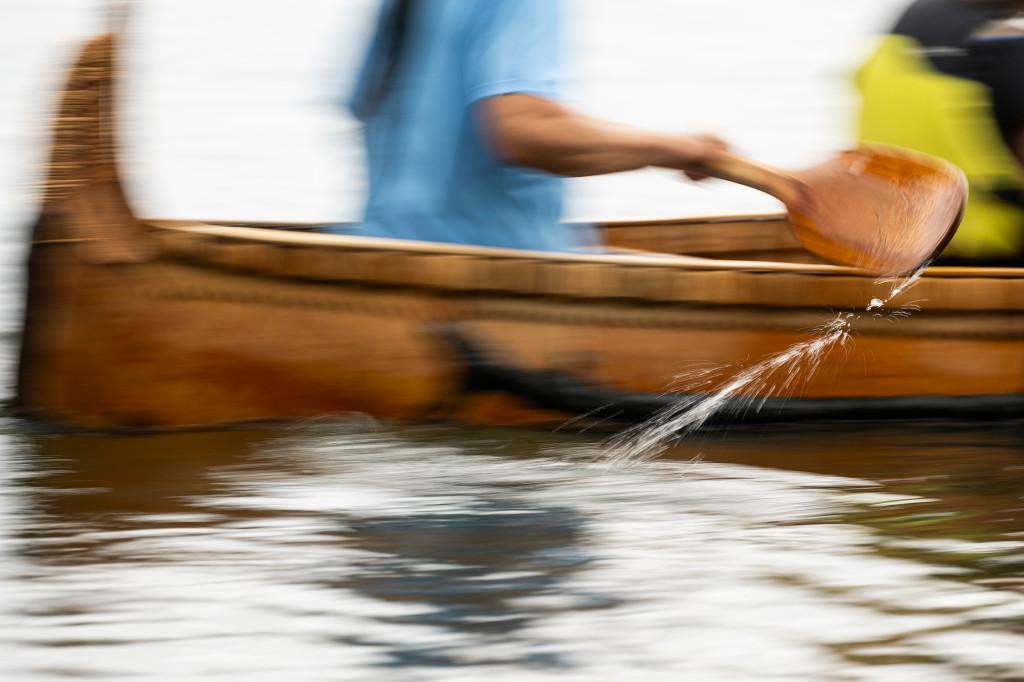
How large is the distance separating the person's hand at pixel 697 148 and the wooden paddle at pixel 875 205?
13cm

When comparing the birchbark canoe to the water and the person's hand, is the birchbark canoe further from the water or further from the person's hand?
the person's hand

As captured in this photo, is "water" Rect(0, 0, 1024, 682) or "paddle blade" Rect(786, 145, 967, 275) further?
"paddle blade" Rect(786, 145, 967, 275)

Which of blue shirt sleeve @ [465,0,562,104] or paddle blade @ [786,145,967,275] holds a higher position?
blue shirt sleeve @ [465,0,562,104]

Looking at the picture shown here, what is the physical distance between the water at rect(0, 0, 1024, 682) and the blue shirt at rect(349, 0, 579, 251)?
0.46 ft

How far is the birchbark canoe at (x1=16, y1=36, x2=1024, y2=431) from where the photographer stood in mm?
3273

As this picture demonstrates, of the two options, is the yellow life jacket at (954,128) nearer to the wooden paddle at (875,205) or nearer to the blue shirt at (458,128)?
the wooden paddle at (875,205)

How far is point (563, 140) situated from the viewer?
3156mm

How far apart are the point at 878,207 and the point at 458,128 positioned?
994mm

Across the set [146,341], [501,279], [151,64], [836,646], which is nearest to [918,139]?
[501,279]

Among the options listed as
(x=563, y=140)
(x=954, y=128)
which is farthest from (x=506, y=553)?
(x=954, y=128)

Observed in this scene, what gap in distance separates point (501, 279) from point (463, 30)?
0.53m

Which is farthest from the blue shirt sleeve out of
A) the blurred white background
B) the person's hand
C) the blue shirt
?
the person's hand

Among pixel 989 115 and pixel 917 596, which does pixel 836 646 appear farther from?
pixel 989 115

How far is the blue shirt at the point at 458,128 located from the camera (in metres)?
3.12
